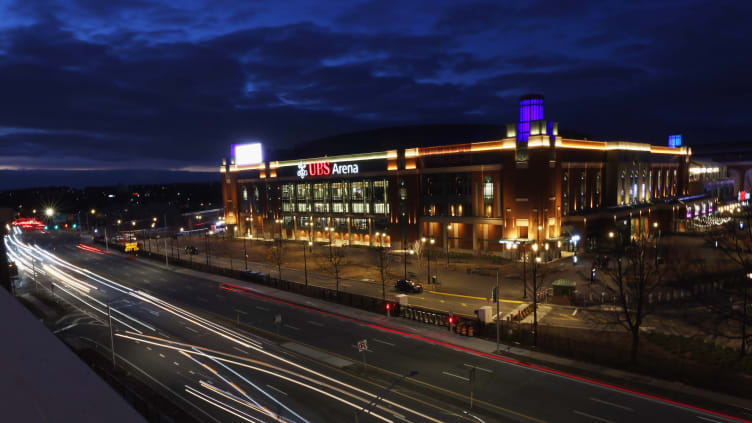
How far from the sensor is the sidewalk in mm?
26125

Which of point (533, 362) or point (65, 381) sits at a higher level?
point (65, 381)

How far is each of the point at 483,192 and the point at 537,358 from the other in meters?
47.5

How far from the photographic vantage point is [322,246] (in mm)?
96812

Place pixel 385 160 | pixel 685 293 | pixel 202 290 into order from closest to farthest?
1. pixel 685 293
2. pixel 202 290
3. pixel 385 160

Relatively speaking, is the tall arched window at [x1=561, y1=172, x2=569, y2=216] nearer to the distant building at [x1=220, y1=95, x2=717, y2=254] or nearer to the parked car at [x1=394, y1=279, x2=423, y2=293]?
the distant building at [x1=220, y1=95, x2=717, y2=254]

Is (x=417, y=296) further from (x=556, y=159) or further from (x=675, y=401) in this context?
(x=556, y=159)

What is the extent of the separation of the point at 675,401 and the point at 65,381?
3054 cm

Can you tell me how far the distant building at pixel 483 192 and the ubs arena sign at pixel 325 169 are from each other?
0.73 feet

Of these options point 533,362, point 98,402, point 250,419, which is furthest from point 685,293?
point 98,402

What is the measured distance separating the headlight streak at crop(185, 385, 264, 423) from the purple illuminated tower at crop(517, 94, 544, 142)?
200 feet

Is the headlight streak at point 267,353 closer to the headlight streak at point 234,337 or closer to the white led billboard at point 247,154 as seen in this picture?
the headlight streak at point 234,337

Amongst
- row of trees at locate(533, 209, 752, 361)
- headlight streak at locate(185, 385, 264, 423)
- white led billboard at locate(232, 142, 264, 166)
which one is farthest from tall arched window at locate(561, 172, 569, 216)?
white led billboard at locate(232, 142, 264, 166)

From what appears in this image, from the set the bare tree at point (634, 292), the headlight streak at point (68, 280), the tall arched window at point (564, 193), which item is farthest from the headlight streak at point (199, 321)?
the tall arched window at point (564, 193)

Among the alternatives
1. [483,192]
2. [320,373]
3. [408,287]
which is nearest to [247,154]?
[483,192]
